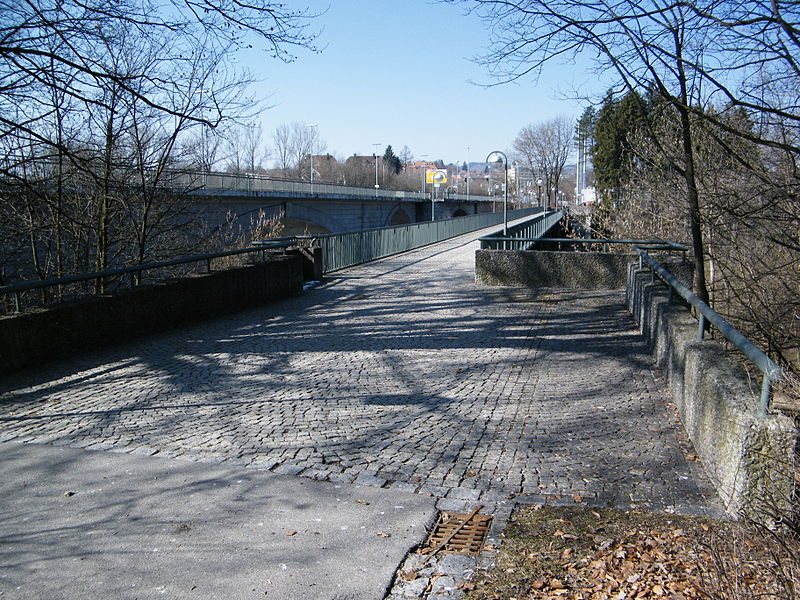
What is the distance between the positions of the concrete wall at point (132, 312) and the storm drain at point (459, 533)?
5.74m

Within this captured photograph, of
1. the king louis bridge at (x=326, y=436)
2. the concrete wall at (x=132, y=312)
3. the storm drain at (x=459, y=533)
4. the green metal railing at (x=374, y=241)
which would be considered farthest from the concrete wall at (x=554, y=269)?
the storm drain at (x=459, y=533)

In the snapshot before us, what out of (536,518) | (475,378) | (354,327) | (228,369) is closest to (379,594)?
(536,518)

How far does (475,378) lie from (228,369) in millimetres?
2853

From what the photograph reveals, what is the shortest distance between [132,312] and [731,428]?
808 cm

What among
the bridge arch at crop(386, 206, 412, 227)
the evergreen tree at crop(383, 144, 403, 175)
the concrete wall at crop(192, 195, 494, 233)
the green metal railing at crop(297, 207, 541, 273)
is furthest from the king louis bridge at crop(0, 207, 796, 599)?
the evergreen tree at crop(383, 144, 403, 175)

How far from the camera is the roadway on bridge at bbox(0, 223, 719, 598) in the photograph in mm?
3742

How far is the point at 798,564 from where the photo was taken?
273 centimetres

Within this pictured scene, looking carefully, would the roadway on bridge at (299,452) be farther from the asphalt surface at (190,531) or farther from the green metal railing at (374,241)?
the green metal railing at (374,241)

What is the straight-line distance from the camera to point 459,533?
4.03 metres

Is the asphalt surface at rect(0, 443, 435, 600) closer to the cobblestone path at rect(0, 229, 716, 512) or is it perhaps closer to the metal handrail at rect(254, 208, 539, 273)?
the cobblestone path at rect(0, 229, 716, 512)

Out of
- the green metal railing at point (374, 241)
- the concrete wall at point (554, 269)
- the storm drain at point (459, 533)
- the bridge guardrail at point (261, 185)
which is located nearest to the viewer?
the storm drain at point (459, 533)

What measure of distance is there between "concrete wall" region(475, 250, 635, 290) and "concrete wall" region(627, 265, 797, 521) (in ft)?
27.7

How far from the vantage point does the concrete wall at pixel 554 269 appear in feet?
49.8

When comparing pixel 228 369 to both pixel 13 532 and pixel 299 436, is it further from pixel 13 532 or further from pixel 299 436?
pixel 13 532
